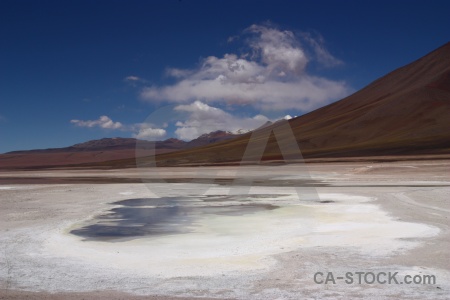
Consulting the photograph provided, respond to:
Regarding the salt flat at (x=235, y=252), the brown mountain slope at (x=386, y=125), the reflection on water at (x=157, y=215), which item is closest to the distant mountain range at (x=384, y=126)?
the brown mountain slope at (x=386, y=125)

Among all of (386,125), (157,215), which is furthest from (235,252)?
(386,125)

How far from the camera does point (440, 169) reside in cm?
4881

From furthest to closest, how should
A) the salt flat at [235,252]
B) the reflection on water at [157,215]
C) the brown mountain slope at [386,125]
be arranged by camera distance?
1. the brown mountain slope at [386,125]
2. the reflection on water at [157,215]
3. the salt flat at [235,252]

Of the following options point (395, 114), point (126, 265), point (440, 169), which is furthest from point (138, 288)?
point (395, 114)

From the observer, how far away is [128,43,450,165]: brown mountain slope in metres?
107

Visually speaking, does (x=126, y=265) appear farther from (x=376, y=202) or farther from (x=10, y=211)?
(x=376, y=202)

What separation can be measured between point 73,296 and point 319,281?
14.2 feet

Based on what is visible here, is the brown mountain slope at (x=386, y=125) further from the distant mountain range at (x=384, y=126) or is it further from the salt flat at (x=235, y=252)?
the salt flat at (x=235, y=252)

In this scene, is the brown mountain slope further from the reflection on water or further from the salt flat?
the salt flat

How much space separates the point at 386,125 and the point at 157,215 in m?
127

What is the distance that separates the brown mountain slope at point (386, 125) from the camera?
352 feet

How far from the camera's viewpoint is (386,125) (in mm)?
136250

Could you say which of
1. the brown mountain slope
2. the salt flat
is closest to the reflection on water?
the salt flat

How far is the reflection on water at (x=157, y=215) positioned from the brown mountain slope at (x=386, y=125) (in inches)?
3020
